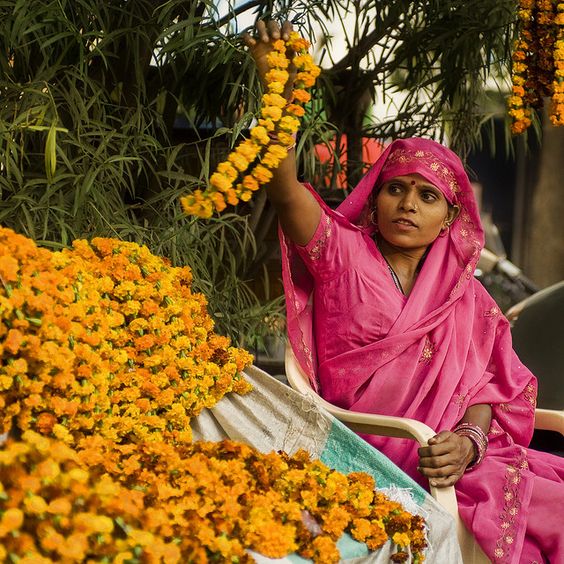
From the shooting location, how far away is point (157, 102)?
3775 mm

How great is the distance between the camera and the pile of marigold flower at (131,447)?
1737mm

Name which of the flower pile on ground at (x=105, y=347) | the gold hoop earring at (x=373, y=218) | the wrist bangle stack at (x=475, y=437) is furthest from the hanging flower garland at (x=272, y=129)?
the wrist bangle stack at (x=475, y=437)

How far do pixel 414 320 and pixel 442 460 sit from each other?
473 millimetres

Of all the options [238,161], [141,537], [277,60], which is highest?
[277,60]

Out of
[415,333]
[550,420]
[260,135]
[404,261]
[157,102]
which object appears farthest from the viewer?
[157,102]

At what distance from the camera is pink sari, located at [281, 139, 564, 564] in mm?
2949

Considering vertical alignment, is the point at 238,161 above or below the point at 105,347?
above

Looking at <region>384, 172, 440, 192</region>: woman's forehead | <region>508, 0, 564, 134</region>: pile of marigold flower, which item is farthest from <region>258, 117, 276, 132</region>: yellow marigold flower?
<region>508, 0, 564, 134</region>: pile of marigold flower

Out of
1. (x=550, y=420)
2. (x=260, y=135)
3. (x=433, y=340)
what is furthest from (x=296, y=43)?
(x=550, y=420)

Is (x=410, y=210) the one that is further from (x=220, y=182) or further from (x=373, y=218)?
(x=220, y=182)

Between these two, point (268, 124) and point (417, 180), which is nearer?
point (268, 124)

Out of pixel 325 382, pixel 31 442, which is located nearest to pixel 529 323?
Result: pixel 325 382

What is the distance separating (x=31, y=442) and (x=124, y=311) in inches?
33.9

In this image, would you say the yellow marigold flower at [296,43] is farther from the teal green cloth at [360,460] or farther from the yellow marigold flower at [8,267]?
the teal green cloth at [360,460]
